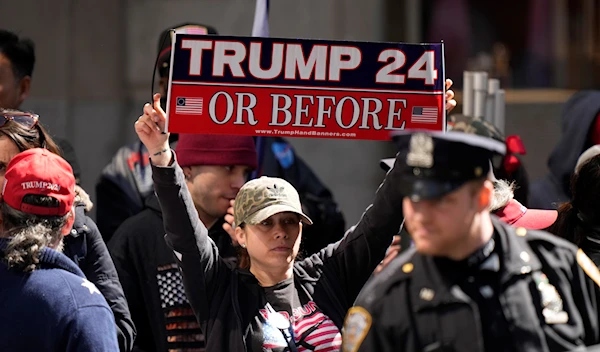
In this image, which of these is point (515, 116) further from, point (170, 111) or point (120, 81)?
point (170, 111)

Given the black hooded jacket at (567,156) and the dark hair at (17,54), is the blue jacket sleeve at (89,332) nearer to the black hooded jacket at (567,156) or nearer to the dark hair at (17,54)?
the dark hair at (17,54)

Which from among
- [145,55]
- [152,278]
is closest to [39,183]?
[152,278]

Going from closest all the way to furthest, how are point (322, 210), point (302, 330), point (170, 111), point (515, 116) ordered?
point (302, 330)
point (170, 111)
point (322, 210)
point (515, 116)

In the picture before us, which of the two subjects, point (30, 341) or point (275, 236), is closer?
point (30, 341)

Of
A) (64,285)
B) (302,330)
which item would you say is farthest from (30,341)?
(302,330)

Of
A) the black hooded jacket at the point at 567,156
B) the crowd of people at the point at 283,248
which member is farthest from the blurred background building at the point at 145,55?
the crowd of people at the point at 283,248

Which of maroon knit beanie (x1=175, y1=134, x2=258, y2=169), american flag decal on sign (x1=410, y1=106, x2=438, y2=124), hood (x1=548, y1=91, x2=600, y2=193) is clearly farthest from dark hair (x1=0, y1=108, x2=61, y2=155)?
hood (x1=548, y1=91, x2=600, y2=193)

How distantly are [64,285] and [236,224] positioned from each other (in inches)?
37.3

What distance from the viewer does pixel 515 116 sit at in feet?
29.8

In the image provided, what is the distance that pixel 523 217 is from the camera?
192 inches

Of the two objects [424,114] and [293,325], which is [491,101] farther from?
[293,325]

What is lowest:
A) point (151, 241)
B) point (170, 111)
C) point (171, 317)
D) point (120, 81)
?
point (171, 317)

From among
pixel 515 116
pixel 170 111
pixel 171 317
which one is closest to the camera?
pixel 170 111

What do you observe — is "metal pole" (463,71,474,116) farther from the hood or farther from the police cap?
the police cap
